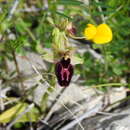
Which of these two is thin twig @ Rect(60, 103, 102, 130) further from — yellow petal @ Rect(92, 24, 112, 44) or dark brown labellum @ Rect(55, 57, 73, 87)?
A: yellow petal @ Rect(92, 24, 112, 44)

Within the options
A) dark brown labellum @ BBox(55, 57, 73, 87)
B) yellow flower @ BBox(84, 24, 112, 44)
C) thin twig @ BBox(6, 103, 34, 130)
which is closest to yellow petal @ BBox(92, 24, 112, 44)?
yellow flower @ BBox(84, 24, 112, 44)

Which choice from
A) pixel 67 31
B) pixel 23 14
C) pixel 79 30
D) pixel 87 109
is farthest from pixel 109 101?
pixel 23 14

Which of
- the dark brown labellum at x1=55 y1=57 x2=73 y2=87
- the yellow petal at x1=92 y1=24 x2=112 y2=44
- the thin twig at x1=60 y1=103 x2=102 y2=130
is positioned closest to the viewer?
the yellow petal at x1=92 y1=24 x2=112 y2=44

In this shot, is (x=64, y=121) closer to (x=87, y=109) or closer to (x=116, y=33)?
(x=87, y=109)

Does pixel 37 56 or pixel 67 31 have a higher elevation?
pixel 67 31

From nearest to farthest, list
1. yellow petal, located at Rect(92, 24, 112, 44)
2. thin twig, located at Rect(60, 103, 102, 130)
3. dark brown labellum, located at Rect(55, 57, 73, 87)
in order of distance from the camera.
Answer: yellow petal, located at Rect(92, 24, 112, 44), dark brown labellum, located at Rect(55, 57, 73, 87), thin twig, located at Rect(60, 103, 102, 130)

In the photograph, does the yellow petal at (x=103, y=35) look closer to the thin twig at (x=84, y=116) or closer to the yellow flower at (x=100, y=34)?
the yellow flower at (x=100, y=34)

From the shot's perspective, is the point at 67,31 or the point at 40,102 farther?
the point at 40,102

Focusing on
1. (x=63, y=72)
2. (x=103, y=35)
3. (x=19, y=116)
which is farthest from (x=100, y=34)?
(x=19, y=116)
